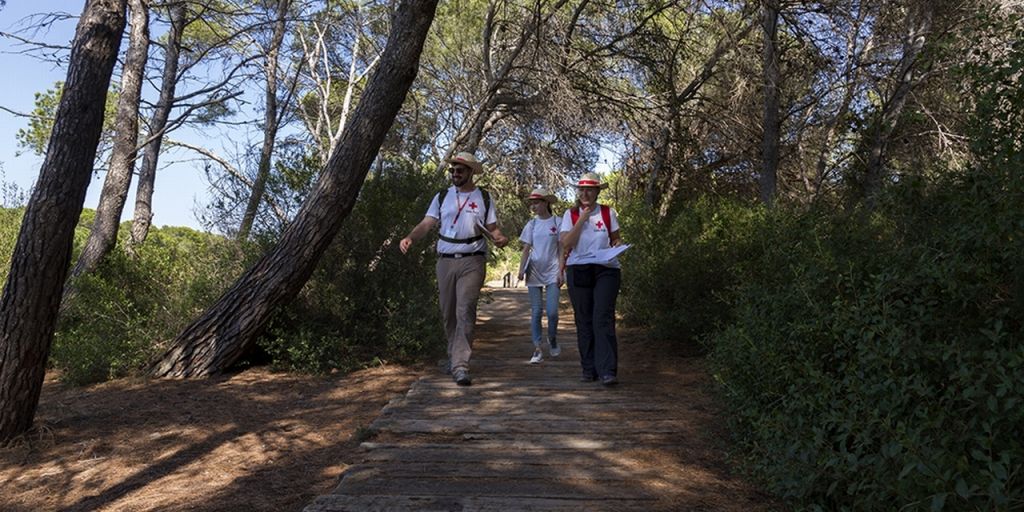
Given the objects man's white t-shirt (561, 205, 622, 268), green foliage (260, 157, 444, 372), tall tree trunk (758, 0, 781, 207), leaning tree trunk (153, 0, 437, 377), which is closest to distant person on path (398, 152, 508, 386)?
man's white t-shirt (561, 205, 622, 268)

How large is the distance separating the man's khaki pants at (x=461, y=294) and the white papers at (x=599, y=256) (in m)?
0.87

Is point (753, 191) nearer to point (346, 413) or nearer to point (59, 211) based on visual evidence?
point (346, 413)

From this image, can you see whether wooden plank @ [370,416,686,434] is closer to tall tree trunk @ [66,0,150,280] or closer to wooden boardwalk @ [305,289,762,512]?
wooden boardwalk @ [305,289,762,512]

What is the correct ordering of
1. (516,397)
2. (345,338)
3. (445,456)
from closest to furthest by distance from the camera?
(445,456) < (516,397) < (345,338)

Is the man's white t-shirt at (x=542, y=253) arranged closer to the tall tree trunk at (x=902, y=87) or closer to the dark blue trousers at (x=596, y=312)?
the dark blue trousers at (x=596, y=312)

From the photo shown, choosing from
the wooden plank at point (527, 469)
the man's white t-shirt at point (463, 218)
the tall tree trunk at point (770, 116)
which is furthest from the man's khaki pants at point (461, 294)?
the tall tree trunk at point (770, 116)

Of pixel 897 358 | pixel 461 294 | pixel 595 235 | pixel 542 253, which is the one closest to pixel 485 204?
pixel 461 294

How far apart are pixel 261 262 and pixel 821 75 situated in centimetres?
895

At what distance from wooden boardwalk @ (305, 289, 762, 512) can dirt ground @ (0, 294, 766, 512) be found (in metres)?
0.04

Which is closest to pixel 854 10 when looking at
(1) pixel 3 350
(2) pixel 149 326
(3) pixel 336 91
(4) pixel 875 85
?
(4) pixel 875 85

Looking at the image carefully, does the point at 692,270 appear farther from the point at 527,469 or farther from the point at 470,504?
the point at 470,504

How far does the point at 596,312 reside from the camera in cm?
668

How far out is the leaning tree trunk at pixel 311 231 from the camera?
24.7 feet

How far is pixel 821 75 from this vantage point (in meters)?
11.9
